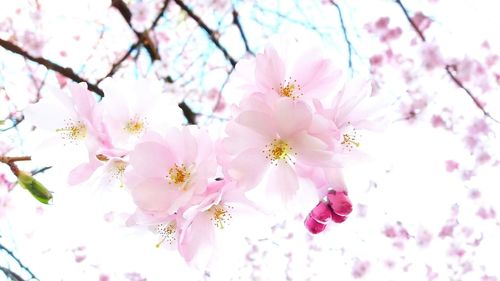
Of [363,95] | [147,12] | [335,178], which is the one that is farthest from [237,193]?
[147,12]

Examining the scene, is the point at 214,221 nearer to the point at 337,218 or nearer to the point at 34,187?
the point at 337,218

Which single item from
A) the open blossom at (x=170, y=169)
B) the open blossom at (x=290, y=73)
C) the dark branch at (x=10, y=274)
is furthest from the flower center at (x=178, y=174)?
the dark branch at (x=10, y=274)

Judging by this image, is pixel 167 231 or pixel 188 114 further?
pixel 188 114

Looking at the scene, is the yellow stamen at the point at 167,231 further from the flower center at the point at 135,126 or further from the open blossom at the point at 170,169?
the flower center at the point at 135,126

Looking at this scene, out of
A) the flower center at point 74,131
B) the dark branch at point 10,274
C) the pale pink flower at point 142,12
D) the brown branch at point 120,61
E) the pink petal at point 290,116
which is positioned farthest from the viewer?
the pale pink flower at point 142,12

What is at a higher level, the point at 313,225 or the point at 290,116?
the point at 290,116

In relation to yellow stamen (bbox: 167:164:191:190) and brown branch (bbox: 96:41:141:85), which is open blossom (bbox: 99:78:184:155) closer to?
yellow stamen (bbox: 167:164:191:190)

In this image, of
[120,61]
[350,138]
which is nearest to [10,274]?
[120,61]

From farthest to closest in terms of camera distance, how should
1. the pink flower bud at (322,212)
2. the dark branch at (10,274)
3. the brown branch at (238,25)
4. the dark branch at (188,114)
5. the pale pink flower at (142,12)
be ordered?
1. the pale pink flower at (142,12)
2. the brown branch at (238,25)
3. the dark branch at (188,114)
4. the dark branch at (10,274)
5. the pink flower bud at (322,212)
